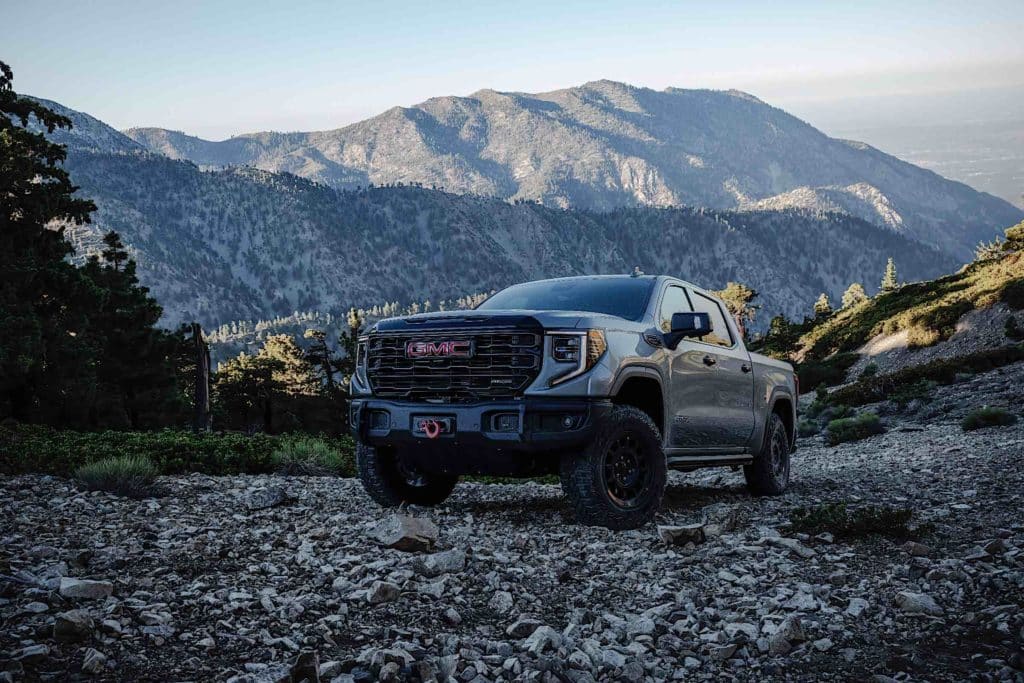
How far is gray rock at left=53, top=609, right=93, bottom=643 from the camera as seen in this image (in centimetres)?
434

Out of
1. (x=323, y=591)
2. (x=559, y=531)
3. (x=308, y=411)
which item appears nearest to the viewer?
(x=323, y=591)

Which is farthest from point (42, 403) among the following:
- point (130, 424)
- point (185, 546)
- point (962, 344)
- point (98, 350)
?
point (962, 344)

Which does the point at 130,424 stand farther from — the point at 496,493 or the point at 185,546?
the point at 185,546

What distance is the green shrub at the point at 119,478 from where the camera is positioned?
8625mm

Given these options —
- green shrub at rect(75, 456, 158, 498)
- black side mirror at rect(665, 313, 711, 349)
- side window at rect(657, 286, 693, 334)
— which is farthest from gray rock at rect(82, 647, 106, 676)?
side window at rect(657, 286, 693, 334)

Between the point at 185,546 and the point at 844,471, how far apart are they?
9.66 m

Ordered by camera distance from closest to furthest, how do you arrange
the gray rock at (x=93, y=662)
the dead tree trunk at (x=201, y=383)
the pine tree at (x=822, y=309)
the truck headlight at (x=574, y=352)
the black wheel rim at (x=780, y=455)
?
the gray rock at (x=93, y=662)
the truck headlight at (x=574, y=352)
the black wheel rim at (x=780, y=455)
the dead tree trunk at (x=201, y=383)
the pine tree at (x=822, y=309)

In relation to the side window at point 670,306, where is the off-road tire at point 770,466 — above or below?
below

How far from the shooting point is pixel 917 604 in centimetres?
520

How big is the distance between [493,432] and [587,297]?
203 cm

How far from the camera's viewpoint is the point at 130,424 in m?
32.3

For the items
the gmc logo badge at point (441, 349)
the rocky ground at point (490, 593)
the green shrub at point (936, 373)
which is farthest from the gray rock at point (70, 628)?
the green shrub at point (936, 373)

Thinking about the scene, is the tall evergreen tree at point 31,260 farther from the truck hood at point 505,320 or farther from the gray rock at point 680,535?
the gray rock at point 680,535

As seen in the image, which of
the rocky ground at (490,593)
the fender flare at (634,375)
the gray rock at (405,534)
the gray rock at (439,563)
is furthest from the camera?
the fender flare at (634,375)
